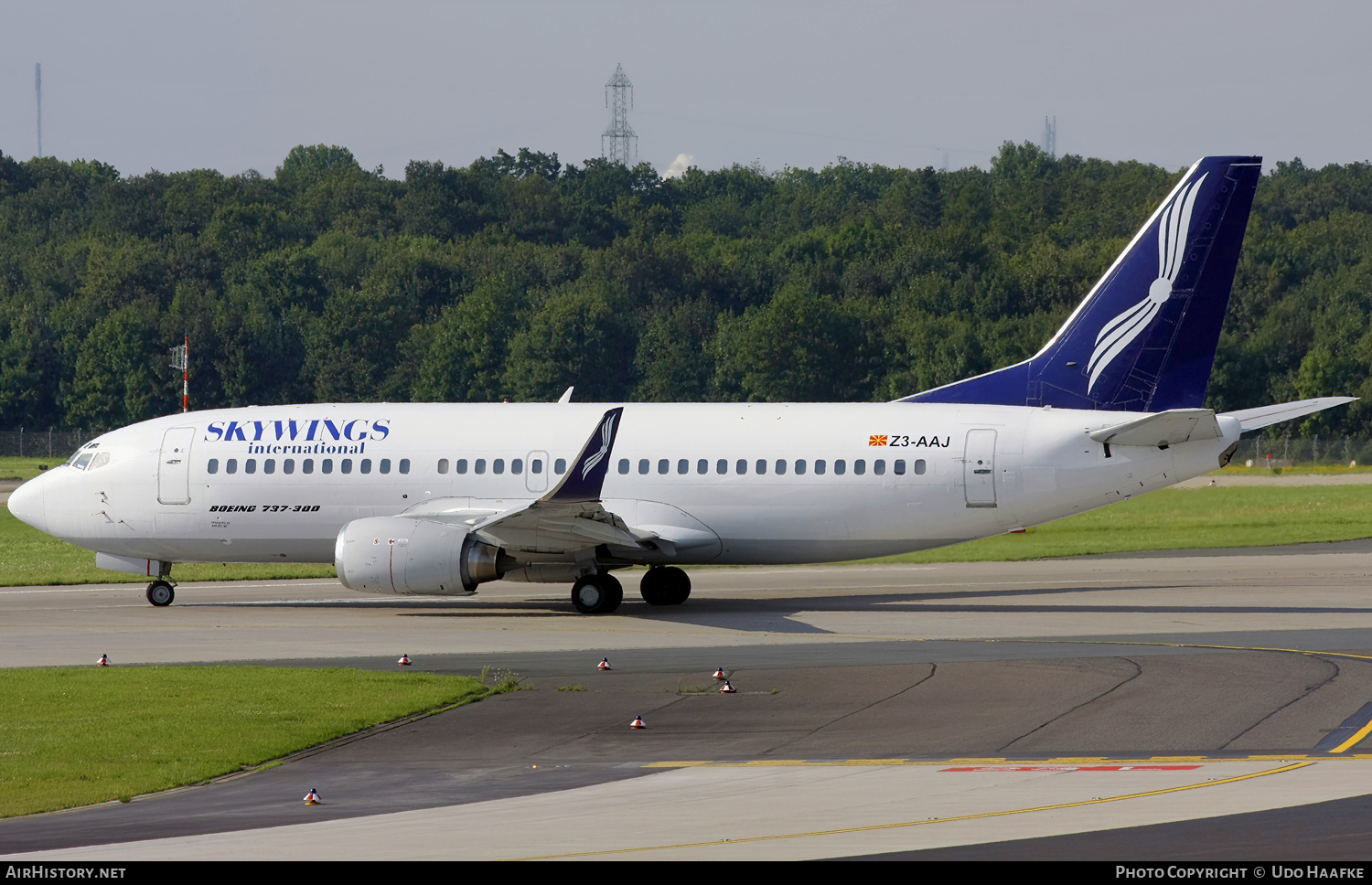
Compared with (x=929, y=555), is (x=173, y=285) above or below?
above

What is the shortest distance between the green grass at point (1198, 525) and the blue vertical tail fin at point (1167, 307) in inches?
516

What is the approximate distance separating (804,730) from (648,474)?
13106mm

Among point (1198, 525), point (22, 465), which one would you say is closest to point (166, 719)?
point (1198, 525)

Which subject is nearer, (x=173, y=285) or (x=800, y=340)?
(x=800, y=340)

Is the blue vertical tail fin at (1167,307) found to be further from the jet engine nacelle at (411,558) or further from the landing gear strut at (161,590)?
the landing gear strut at (161,590)

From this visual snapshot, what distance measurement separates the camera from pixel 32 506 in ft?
107

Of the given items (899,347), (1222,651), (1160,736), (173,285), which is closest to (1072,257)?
(899,347)

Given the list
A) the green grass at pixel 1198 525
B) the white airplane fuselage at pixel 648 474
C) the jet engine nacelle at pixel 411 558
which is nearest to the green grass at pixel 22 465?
the white airplane fuselage at pixel 648 474

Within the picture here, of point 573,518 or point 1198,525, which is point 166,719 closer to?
point 573,518

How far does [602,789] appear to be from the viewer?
47.5ft

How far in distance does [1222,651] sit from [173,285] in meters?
104

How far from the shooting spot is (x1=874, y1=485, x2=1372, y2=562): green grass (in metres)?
44.2

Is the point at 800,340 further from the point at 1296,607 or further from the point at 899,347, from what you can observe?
the point at 1296,607

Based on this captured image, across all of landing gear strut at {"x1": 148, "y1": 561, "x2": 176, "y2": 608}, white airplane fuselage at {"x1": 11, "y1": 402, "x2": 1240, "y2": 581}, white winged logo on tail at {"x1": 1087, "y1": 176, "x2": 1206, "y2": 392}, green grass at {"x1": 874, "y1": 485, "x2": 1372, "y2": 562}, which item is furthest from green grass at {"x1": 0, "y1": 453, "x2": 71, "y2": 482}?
white winged logo on tail at {"x1": 1087, "y1": 176, "x2": 1206, "y2": 392}
